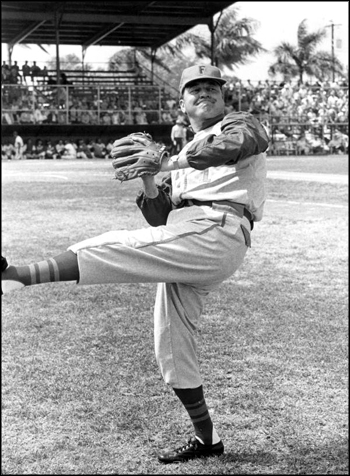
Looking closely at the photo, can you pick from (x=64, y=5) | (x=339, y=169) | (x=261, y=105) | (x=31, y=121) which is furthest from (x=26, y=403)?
(x=261, y=105)

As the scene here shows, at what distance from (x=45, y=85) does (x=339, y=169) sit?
14.9m

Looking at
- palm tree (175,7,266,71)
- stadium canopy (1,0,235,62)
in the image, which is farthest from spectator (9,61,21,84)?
palm tree (175,7,266,71)

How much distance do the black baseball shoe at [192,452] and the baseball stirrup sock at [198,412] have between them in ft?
0.08

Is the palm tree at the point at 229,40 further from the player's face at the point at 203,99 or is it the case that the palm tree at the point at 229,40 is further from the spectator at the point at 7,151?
the player's face at the point at 203,99

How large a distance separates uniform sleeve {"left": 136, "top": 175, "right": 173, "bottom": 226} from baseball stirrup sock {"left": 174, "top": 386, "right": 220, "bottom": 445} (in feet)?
2.53

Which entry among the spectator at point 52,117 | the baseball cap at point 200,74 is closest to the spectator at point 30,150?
the spectator at point 52,117

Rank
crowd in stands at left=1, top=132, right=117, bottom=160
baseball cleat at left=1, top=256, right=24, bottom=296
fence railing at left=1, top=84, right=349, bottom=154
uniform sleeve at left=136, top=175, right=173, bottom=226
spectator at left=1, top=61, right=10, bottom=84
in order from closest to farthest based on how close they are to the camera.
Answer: baseball cleat at left=1, top=256, right=24, bottom=296 < uniform sleeve at left=136, top=175, right=173, bottom=226 < crowd in stands at left=1, top=132, right=117, bottom=160 < fence railing at left=1, top=84, right=349, bottom=154 < spectator at left=1, top=61, right=10, bottom=84

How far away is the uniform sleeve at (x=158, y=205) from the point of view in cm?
352

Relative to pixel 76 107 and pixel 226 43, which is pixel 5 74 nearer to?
pixel 76 107

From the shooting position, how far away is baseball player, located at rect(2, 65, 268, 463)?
3.11m

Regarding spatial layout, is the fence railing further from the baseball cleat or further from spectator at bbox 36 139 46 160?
the baseball cleat

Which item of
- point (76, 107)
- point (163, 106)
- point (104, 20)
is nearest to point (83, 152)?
point (76, 107)

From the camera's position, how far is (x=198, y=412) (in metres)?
3.48

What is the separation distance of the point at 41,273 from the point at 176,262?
544mm
